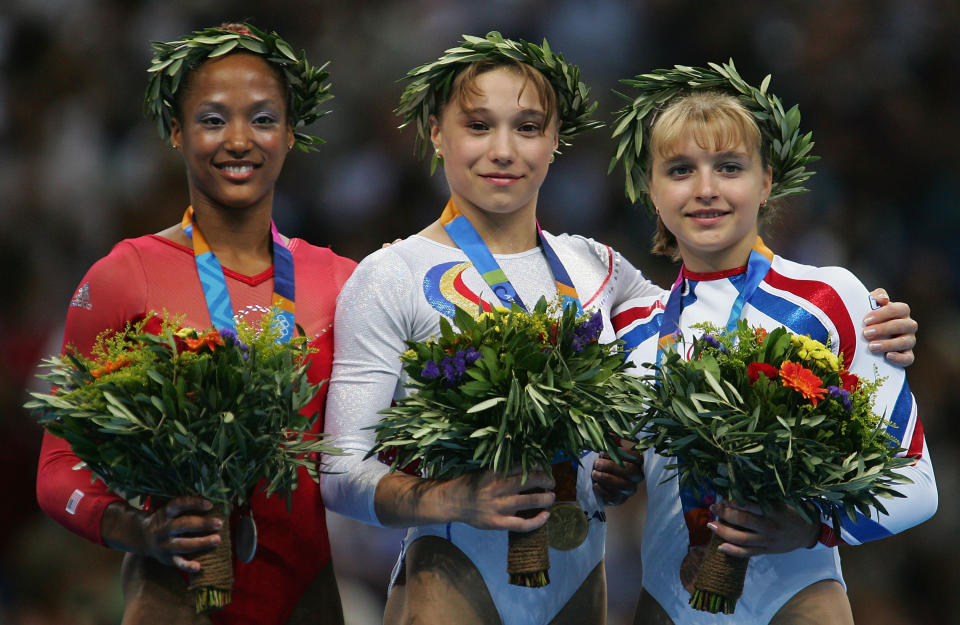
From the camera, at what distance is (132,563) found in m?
3.09

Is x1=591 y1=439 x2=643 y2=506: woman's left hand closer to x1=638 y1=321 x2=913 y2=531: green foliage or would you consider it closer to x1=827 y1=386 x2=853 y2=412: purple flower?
x1=638 y1=321 x2=913 y2=531: green foliage

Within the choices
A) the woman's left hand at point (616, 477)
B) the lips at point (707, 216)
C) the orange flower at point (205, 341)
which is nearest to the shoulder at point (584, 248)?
the lips at point (707, 216)

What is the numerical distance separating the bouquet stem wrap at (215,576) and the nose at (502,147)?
1207mm

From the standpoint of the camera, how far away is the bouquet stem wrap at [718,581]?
2.86m

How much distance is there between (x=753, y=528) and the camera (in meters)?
2.81

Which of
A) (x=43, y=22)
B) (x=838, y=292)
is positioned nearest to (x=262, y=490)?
(x=838, y=292)

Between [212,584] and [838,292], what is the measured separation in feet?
Answer: 5.89

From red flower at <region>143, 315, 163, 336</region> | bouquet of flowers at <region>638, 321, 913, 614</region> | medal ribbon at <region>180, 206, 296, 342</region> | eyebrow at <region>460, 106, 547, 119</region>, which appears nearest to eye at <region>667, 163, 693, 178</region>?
eyebrow at <region>460, 106, 547, 119</region>

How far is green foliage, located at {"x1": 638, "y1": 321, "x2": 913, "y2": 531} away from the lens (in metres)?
→ 2.69

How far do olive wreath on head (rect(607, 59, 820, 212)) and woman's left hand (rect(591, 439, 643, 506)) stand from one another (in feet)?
2.87

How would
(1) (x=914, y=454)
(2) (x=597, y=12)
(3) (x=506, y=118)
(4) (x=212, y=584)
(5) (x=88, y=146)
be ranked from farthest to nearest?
(2) (x=597, y=12) < (5) (x=88, y=146) < (3) (x=506, y=118) < (1) (x=914, y=454) < (4) (x=212, y=584)

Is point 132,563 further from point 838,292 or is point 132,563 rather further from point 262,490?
point 838,292

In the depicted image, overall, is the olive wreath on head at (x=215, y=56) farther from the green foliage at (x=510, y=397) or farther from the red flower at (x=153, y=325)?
the green foliage at (x=510, y=397)

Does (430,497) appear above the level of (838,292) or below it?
below
